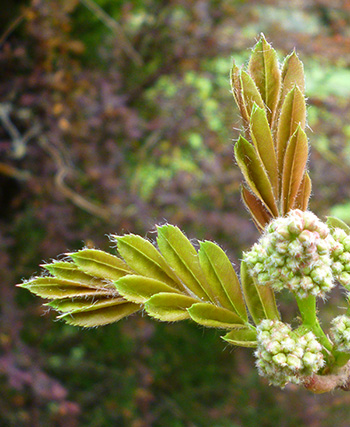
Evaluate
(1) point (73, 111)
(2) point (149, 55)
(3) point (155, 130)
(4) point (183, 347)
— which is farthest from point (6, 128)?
(4) point (183, 347)

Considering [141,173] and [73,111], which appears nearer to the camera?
[73,111]

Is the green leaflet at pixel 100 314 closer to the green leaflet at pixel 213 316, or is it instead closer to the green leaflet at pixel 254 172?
the green leaflet at pixel 213 316

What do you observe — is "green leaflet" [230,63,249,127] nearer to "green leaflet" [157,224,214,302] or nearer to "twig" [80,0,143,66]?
"green leaflet" [157,224,214,302]

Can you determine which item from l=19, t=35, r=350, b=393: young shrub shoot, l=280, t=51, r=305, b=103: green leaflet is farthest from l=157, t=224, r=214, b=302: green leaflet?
l=280, t=51, r=305, b=103: green leaflet

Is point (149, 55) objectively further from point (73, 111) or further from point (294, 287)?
point (294, 287)

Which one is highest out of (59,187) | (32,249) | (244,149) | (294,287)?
(59,187)

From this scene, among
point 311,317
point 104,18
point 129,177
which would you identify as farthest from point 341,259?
point 129,177

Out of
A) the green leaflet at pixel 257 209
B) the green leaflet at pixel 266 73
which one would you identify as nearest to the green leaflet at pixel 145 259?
the green leaflet at pixel 257 209
